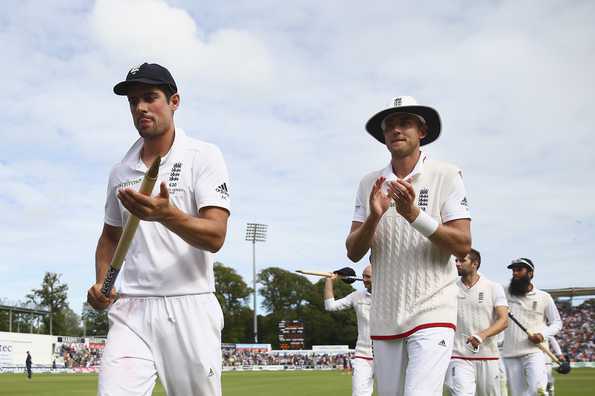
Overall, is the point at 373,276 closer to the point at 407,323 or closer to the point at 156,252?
the point at 407,323

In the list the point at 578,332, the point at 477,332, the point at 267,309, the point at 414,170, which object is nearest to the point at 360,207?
the point at 414,170

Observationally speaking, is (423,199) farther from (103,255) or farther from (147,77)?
(103,255)

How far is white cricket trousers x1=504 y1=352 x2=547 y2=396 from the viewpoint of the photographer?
12297 mm

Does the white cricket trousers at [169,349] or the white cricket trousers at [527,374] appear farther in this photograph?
the white cricket trousers at [527,374]

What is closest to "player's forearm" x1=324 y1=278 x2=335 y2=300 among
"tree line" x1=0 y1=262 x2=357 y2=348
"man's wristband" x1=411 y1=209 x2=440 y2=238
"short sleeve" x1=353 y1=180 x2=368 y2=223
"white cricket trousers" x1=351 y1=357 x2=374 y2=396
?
"white cricket trousers" x1=351 y1=357 x2=374 y2=396

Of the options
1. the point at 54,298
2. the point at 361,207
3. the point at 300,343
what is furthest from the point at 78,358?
the point at 361,207

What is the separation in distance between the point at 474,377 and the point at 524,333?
2395mm

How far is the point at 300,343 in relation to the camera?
75.6 meters

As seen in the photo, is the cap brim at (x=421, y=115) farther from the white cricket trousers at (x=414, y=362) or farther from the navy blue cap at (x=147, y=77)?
the navy blue cap at (x=147, y=77)

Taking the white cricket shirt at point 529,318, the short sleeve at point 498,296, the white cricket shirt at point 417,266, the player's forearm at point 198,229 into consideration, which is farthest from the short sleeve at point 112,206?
the white cricket shirt at point 529,318

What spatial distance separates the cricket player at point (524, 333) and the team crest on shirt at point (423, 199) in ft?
23.5

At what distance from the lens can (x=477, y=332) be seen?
1084cm

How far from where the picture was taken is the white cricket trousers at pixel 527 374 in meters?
12.3

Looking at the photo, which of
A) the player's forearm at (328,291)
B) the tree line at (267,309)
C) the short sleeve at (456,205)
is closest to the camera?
the short sleeve at (456,205)
